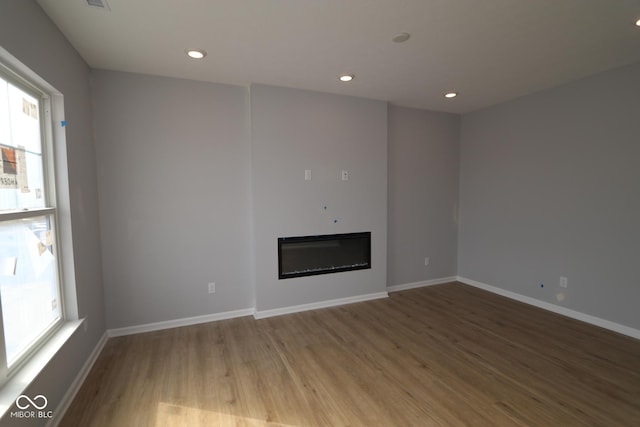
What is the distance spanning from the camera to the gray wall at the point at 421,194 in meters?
4.28

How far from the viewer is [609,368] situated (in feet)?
7.77

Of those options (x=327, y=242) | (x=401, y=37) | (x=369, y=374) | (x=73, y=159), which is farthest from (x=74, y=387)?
(x=401, y=37)

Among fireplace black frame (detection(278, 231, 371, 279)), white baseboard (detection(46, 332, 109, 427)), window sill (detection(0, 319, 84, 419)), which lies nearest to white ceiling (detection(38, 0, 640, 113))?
fireplace black frame (detection(278, 231, 371, 279))

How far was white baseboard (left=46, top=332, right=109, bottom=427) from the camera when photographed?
182 cm

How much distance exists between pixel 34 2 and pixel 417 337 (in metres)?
3.89

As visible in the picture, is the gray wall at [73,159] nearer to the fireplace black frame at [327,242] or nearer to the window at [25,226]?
the window at [25,226]

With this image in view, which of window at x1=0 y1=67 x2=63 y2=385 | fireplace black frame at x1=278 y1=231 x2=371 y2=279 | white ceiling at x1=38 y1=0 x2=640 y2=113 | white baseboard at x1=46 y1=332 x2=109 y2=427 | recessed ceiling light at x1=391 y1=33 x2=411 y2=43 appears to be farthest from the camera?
fireplace black frame at x1=278 y1=231 x2=371 y2=279

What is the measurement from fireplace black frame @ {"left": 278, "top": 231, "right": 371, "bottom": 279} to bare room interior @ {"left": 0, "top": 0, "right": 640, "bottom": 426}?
3 centimetres

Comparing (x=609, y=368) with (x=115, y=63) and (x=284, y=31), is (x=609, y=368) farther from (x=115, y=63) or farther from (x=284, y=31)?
(x=115, y=63)

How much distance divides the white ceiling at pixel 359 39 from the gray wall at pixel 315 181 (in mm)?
376

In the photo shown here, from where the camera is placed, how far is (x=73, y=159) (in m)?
2.28

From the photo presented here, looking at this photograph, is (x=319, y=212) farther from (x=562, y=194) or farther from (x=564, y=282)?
(x=564, y=282)

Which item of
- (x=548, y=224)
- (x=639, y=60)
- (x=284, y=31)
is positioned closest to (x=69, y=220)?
(x=284, y=31)

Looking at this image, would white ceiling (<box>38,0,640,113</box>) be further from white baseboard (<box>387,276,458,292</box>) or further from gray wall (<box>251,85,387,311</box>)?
white baseboard (<box>387,276,458,292</box>)
